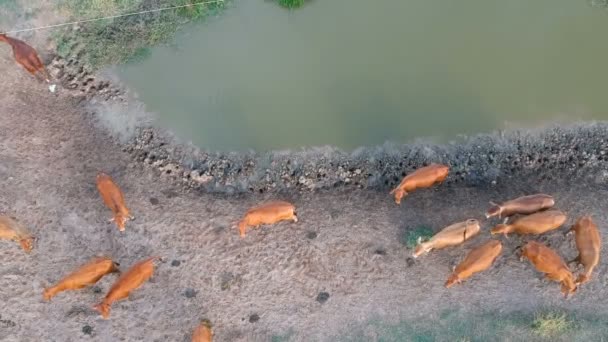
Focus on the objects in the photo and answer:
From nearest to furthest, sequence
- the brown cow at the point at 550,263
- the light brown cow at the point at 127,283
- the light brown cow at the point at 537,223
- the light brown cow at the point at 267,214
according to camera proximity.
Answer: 1. the brown cow at the point at 550,263
2. the light brown cow at the point at 127,283
3. the light brown cow at the point at 537,223
4. the light brown cow at the point at 267,214

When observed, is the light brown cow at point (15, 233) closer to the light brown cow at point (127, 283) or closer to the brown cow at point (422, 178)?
the light brown cow at point (127, 283)

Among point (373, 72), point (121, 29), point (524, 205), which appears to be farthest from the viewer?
point (121, 29)

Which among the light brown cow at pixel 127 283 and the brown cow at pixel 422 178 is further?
the brown cow at pixel 422 178

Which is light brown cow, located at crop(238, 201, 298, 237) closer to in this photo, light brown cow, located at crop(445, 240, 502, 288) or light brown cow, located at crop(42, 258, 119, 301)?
light brown cow, located at crop(42, 258, 119, 301)

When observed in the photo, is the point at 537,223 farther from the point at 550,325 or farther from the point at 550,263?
the point at 550,325

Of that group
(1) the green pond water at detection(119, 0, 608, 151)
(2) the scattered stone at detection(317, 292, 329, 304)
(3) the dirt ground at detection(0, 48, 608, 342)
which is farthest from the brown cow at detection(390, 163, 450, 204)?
(2) the scattered stone at detection(317, 292, 329, 304)

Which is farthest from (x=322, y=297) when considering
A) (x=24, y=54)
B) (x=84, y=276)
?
(x=24, y=54)

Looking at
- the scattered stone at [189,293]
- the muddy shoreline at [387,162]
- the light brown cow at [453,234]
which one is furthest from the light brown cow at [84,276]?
the light brown cow at [453,234]
